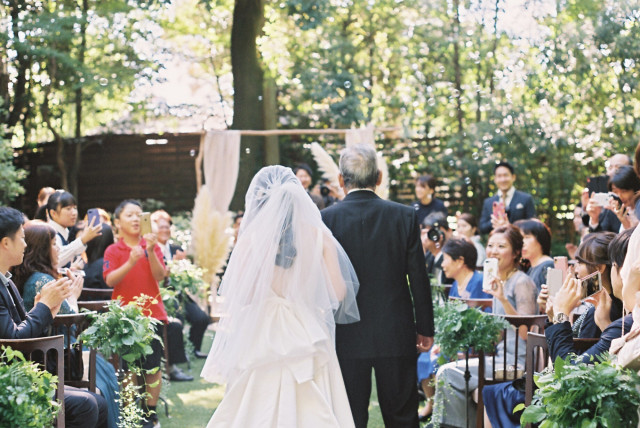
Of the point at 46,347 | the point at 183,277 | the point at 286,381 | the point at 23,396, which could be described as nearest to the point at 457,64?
the point at 183,277

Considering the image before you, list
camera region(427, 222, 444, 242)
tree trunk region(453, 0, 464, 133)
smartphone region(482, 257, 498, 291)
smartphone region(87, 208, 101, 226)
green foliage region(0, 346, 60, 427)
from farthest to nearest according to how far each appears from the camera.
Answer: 1. tree trunk region(453, 0, 464, 133)
2. camera region(427, 222, 444, 242)
3. smartphone region(87, 208, 101, 226)
4. smartphone region(482, 257, 498, 291)
5. green foliage region(0, 346, 60, 427)

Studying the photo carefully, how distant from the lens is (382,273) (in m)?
4.21

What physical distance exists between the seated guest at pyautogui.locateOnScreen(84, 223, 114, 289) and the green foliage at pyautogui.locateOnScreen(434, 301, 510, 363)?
314 cm

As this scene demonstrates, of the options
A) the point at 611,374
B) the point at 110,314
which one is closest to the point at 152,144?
the point at 110,314

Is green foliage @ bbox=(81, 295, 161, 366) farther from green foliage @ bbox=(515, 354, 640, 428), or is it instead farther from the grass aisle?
green foliage @ bbox=(515, 354, 640, 428)

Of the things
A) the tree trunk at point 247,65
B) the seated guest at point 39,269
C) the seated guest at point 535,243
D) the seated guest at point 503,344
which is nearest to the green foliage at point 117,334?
the seated guest at point 39,269

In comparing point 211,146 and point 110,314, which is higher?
point 211,146

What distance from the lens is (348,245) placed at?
13.9 feet

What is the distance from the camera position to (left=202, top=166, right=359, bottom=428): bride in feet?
13.1

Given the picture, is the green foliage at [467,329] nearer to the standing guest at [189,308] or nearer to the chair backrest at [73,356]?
the chair backrest at [73,356]

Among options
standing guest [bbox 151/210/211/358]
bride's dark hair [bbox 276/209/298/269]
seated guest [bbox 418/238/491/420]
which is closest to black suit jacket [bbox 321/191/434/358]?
bride's dark hair [bbox 276/209/298/269]

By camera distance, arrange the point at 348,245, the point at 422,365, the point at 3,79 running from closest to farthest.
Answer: the point at 348,245
the point at 422,365
the point at 3,79

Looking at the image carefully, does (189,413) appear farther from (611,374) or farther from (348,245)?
(611,374)

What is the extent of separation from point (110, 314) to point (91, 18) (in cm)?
1101
